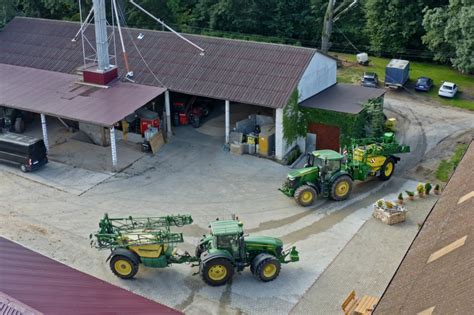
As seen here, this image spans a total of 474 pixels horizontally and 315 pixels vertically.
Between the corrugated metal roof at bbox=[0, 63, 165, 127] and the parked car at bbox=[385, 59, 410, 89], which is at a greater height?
the corrugated metal roof at bbox=[0, 63, 165, 127]

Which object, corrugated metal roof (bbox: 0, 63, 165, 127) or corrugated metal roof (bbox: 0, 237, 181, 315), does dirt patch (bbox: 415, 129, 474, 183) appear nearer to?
corrugated metal roof (bbox: 0, 63, 165, 127)

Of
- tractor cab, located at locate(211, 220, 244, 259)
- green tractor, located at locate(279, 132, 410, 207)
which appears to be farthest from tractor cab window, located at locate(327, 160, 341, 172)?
tractor cab, located at locate(211, 220, 244, 259)

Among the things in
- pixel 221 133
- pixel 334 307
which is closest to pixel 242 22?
pixel 221 133

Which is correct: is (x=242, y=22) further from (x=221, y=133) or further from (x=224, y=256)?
(x=224, y=256)

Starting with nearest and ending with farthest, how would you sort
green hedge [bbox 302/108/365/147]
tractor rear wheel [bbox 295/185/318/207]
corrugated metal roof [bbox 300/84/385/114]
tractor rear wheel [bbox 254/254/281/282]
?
tractor rear wheel [bbox 254/254/281/282] < tractor rear wheel [bbox 295/185/318/207] < green hedge [bbox 302/108/365/147] < corrugated metal roof [bbox 300/84/385/114]

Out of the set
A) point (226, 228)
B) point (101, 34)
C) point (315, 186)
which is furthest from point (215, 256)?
point (101, 34)
